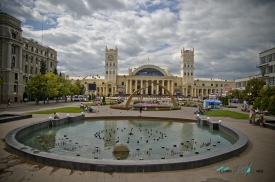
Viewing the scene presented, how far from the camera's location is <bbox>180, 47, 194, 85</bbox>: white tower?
115188mm

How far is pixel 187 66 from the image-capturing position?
11619cm

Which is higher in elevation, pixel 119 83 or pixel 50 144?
pixel 119 83

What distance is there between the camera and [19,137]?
574 inches

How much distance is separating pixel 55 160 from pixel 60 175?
0.96m

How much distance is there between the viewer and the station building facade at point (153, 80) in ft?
357

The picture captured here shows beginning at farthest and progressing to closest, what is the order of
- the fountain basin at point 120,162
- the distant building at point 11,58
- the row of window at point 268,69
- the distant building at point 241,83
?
1. the distant building at point 241,83
2. the row of window at point 268,69
3. the distant building at point 11,58
4. the fountain basin at point 120,162

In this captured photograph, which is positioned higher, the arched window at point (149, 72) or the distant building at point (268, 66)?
the arched window at point (149, 72)

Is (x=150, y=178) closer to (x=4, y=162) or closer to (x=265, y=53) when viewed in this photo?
(x=4, y=162)

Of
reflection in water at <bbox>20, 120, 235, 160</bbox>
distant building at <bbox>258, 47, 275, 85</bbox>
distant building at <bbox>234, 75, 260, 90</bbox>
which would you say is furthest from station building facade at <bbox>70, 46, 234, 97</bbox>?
reflection in water at <bbox>20, 120, 235, 160</bbox>

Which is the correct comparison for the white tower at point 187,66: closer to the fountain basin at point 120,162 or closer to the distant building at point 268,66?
the distant building at point 268,66

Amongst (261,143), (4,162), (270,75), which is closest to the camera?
(4,162)

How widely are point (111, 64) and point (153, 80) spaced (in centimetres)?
2500

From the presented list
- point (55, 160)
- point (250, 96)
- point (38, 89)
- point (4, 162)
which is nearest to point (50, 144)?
point (4, 162)

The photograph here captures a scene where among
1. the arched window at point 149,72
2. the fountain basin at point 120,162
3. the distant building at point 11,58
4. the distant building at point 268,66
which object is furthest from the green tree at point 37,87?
the arched window at point 149,72
